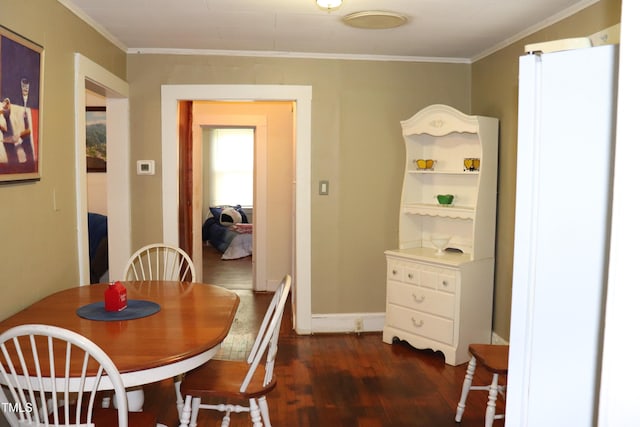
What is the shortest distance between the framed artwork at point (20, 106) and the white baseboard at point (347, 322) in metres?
2.58

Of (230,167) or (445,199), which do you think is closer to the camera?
(445,199)

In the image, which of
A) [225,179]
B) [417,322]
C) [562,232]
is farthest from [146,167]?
[225,179]

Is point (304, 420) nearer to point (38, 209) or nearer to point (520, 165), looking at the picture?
point (38, 209)

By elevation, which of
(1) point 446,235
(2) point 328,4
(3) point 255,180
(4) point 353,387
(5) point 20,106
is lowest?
(4) point 353,387

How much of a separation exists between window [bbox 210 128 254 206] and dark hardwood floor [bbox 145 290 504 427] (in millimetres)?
6404

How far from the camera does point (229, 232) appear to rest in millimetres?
8883

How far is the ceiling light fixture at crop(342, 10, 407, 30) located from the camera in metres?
3.21

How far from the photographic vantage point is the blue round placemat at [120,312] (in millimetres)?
2334

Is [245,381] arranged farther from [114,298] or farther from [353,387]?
[353,387]

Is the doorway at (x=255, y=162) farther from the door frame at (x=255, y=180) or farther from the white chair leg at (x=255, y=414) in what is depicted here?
the white chair leg at (x=255, y=414)

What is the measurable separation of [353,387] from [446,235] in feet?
5.10

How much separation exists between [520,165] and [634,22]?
0.99 ft

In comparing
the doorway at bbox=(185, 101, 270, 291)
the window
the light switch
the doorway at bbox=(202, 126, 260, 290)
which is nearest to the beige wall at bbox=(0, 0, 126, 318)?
the light switch

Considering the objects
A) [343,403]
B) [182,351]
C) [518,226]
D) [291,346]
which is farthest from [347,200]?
[518,226]
